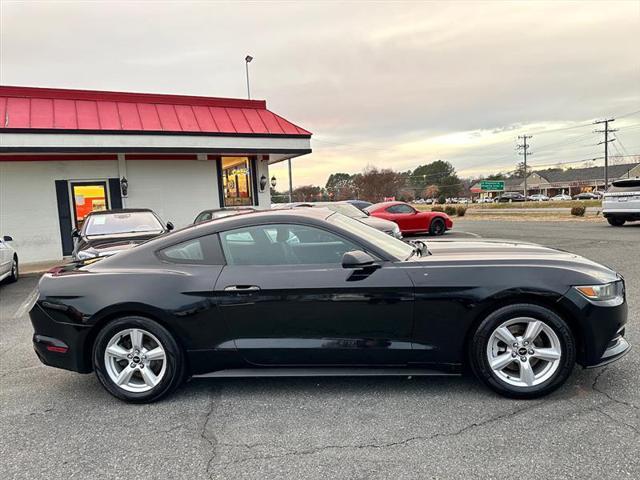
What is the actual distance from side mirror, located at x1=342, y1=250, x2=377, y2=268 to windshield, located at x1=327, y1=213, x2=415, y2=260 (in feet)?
0.73

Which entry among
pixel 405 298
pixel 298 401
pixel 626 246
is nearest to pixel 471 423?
pixel 405 298

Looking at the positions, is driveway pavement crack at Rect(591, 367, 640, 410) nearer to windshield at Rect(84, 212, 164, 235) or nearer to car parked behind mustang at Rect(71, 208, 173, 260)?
car parked behind mustang at Rect(71, 208, 173, 260)

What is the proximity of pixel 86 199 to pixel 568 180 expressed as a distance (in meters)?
119

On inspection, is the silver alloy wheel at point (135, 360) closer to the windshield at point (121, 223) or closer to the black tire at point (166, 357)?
the black tire at point (166, 357)

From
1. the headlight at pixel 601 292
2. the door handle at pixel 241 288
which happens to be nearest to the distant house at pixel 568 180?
the headlight at pixel 601 292

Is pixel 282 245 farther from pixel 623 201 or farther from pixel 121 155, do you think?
pixel 623 201

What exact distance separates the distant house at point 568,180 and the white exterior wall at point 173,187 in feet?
333

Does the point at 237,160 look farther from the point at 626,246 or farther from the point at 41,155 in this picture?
the point at 626,246

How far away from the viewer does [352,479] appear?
235 cm

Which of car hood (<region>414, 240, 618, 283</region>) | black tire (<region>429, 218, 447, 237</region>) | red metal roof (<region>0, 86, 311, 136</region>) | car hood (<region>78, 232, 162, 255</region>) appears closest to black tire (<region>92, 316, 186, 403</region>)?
car hood (<region>414, 240, 618, 283</region>)

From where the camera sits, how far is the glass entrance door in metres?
12.2

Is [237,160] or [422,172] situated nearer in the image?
[237,160]

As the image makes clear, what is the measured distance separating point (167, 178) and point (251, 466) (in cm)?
1169

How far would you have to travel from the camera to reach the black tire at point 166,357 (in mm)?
3289
